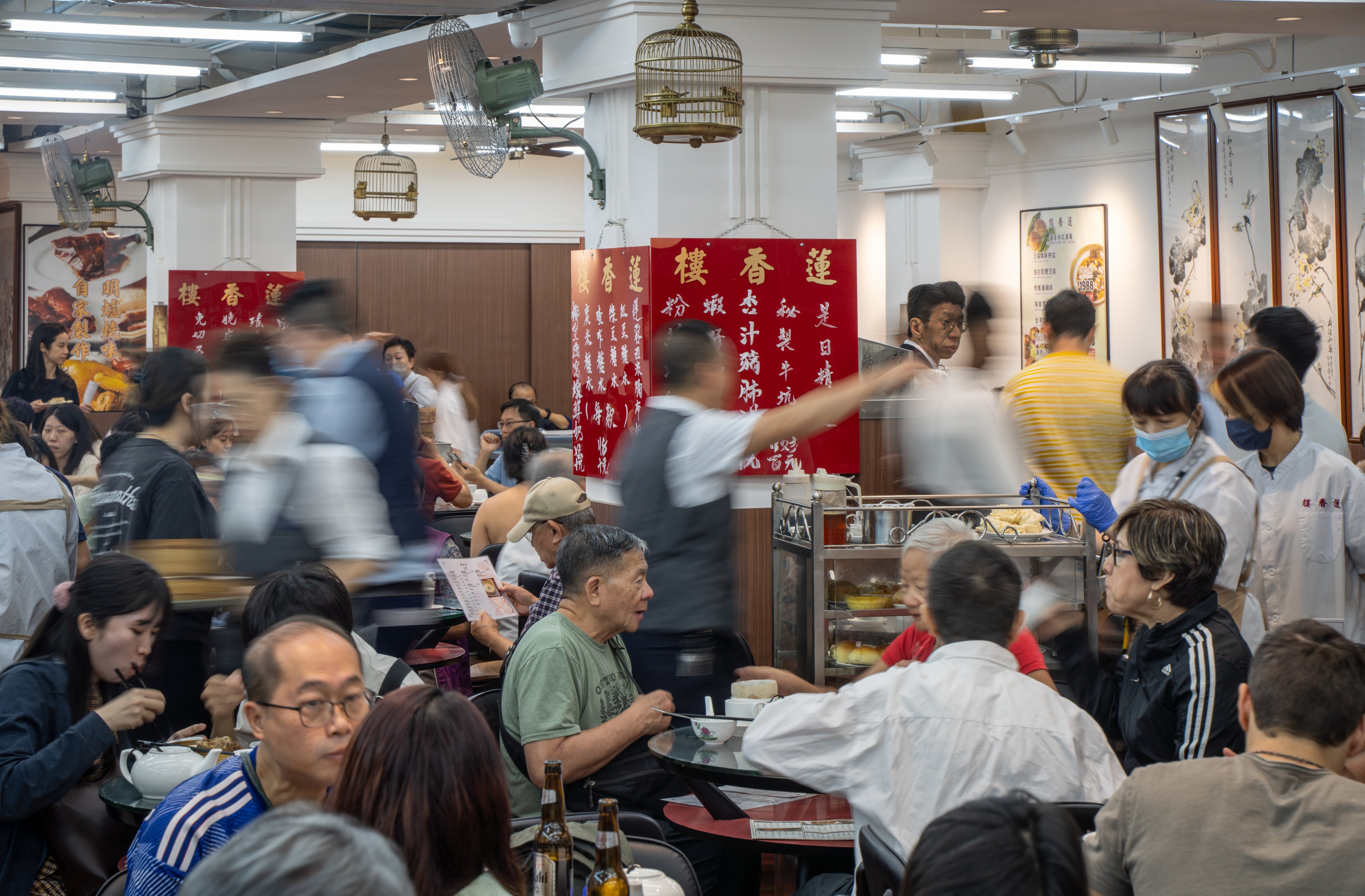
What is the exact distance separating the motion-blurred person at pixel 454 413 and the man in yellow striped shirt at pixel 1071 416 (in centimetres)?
507

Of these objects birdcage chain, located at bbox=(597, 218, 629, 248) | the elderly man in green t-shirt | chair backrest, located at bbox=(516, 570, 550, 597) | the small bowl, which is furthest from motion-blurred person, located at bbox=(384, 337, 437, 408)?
the small bowl

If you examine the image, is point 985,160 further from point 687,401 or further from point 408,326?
point 687,401

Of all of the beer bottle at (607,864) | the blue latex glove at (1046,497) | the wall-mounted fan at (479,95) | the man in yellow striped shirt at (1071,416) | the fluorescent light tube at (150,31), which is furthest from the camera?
the fluorescent light tube at (150,31)

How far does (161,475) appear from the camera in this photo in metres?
4.24

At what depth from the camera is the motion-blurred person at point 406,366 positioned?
9289 mm

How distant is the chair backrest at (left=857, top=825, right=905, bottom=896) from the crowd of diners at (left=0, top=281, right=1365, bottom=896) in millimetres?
45

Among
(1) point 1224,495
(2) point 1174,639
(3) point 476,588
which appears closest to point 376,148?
(3) point 476,588

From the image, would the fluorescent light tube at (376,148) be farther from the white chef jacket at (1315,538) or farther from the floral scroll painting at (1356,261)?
the white chef jacket at (1315,538)

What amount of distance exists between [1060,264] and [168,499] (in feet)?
29.9

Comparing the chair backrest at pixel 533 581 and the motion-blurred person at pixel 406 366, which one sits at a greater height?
the motion-blurred person at pixel 406 366

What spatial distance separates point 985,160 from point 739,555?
7389 mm

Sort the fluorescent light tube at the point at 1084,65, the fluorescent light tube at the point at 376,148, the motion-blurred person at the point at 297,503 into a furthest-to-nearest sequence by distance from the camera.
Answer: the fluorescent light tube at the point at 376,148 < the fluorescent light tube at the point at 1084,65 < the motion-blurred person at the point at 297,503

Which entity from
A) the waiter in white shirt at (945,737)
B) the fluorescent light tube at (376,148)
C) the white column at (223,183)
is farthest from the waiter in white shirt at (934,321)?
the fluorescent light tube at (376,148)

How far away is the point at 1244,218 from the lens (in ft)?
32.6
